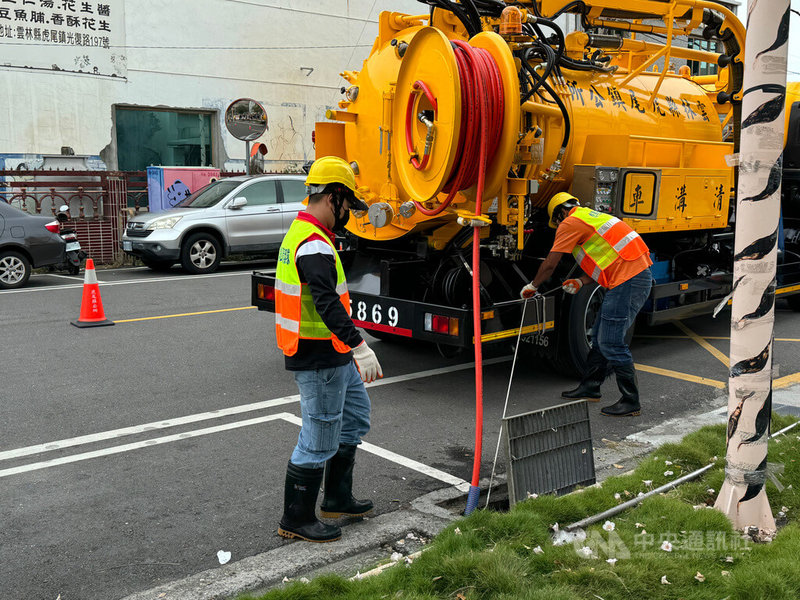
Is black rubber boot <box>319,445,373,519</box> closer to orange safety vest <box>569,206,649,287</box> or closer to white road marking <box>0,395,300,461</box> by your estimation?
white road marking <box>0,395,300,461</box>

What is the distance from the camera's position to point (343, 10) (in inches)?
899

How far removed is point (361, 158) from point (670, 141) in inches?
115

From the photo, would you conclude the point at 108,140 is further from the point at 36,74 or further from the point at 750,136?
the point at 750,136

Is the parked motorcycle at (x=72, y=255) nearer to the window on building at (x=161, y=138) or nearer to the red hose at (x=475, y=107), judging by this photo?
the window on building at (x=161, y=138)

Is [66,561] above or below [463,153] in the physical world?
below

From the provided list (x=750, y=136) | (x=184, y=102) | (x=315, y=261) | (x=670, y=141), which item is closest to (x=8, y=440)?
(x=315, y=261)

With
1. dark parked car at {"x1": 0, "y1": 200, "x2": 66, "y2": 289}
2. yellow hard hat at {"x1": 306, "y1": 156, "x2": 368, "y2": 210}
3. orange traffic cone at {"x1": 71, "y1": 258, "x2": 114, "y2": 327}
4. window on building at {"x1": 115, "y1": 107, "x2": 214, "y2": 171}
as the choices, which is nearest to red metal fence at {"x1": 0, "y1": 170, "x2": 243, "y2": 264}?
dark parked car at {"x1": 0, "y1": 200, "x2": 66, "y2": 289}

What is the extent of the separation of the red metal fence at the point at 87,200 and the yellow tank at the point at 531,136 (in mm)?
10431

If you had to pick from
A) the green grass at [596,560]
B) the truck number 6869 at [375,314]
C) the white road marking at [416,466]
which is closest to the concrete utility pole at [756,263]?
the green grass at [596,560]

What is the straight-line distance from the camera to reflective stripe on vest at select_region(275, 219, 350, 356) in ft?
13.0

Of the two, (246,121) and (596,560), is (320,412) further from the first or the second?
(246,121)

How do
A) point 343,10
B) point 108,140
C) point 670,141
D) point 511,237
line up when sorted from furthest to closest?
point 343,10 → point 108,140 → point 670,141 → point 511,237

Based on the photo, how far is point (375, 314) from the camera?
268 inches

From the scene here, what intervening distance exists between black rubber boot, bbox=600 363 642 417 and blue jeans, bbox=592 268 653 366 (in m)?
0.06
